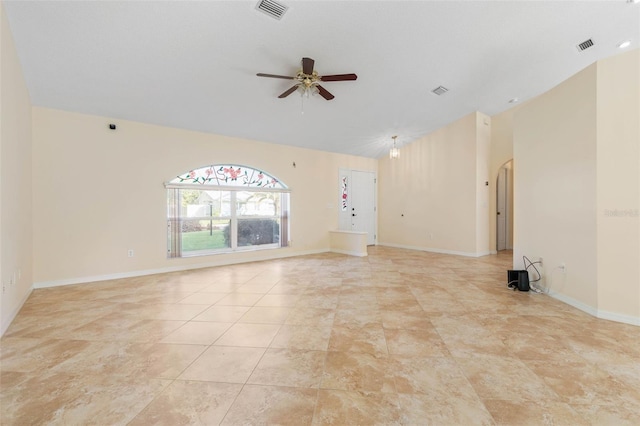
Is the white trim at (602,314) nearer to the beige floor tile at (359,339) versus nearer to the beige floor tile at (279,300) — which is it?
the beige floor tile at (359,339)

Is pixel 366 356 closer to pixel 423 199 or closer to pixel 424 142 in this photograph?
pixel 423 199

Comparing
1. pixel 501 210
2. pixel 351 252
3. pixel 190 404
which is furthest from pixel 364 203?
pixel 190 404

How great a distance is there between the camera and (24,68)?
10.4 feet

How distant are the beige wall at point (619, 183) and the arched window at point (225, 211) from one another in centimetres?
519

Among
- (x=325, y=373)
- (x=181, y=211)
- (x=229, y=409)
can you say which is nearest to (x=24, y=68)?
(x=181, y=211)

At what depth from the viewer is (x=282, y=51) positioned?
3.30 metres

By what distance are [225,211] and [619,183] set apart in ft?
18.8

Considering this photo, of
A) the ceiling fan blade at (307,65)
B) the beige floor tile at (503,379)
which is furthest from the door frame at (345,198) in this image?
the beige floor tile at (503,379)

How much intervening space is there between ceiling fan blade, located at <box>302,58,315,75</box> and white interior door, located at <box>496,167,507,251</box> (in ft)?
21.2

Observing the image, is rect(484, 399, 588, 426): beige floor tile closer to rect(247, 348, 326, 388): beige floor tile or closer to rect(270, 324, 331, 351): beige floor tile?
rect(247, 348, 326, 388): beige floor tile

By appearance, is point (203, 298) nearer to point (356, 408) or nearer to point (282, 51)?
point (356, 408)

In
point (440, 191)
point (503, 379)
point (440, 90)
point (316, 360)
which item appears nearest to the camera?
point (503, 379)

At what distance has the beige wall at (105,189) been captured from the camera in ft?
12.9

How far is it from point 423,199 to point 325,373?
20.4ft
